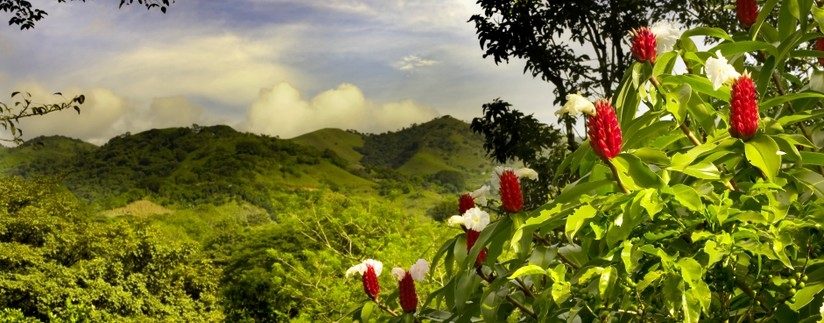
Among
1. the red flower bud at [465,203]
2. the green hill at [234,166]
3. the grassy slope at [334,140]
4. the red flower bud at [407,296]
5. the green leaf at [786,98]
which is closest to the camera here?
the green leaf at [786,98]

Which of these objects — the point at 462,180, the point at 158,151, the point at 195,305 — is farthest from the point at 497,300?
the point at 158,151

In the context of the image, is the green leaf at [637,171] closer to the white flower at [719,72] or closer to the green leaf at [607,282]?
the green leaf at [607,282]

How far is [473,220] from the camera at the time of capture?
183 centimetres

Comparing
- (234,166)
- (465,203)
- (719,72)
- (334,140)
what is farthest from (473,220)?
(334,140)

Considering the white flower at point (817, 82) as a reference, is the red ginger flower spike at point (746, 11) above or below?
above

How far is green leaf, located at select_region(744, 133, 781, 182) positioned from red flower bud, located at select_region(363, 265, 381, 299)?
132 centimetres

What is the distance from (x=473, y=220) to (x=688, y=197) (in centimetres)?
70

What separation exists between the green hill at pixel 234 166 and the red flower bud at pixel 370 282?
45.8 m

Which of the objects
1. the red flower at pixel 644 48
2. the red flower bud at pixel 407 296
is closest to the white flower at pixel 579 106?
the red flower at pixel 644 48

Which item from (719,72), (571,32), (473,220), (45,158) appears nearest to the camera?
(719,72)

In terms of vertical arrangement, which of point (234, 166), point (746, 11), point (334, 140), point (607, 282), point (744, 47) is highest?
point (334, 140)

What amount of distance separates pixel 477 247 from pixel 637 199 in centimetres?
39

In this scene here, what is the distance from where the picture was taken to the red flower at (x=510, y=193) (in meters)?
1.65

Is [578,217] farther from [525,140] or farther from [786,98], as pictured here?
[525,140]
